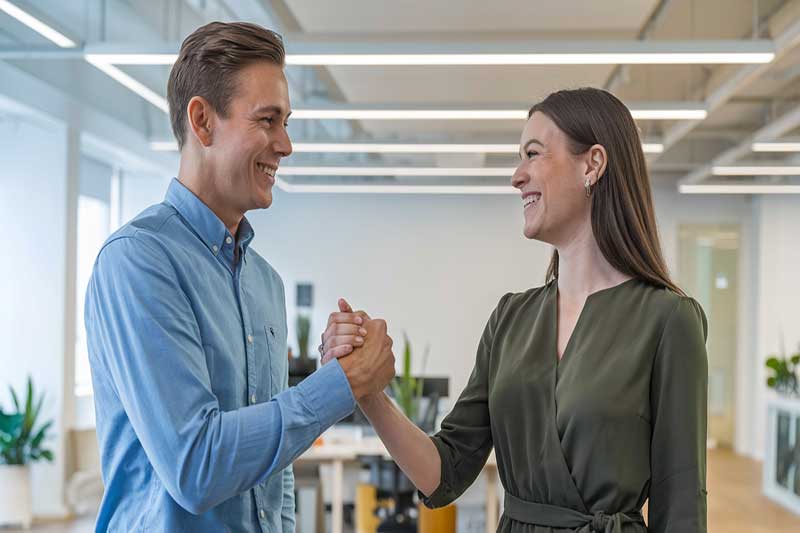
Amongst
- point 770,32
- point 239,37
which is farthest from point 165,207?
point 770,32

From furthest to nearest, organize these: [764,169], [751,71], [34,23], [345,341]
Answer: [764,169]
[751,71]
[34,23]
[345,341]

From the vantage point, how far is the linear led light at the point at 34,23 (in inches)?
161

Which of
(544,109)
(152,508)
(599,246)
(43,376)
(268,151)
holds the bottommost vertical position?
(43,376)

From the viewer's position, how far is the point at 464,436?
6.23ft

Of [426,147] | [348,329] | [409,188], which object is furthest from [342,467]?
[348,329]

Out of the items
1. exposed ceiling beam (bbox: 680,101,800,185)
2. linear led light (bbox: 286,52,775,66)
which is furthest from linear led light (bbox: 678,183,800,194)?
linear led light (bbox: 286,52,775,66)

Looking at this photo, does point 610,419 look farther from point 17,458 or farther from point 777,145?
point 17,458

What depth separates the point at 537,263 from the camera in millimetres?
12719

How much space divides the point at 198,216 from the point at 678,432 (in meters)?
0.89

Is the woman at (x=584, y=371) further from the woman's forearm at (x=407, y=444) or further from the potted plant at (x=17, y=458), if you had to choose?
the potted plant at (x=17, y=458)

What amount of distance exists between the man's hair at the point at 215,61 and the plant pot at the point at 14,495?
21.9ft

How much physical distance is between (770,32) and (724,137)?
490 cm

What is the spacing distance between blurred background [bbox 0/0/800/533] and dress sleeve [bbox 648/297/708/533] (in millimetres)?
2842

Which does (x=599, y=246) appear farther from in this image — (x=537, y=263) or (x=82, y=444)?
(x=537, y=263)
